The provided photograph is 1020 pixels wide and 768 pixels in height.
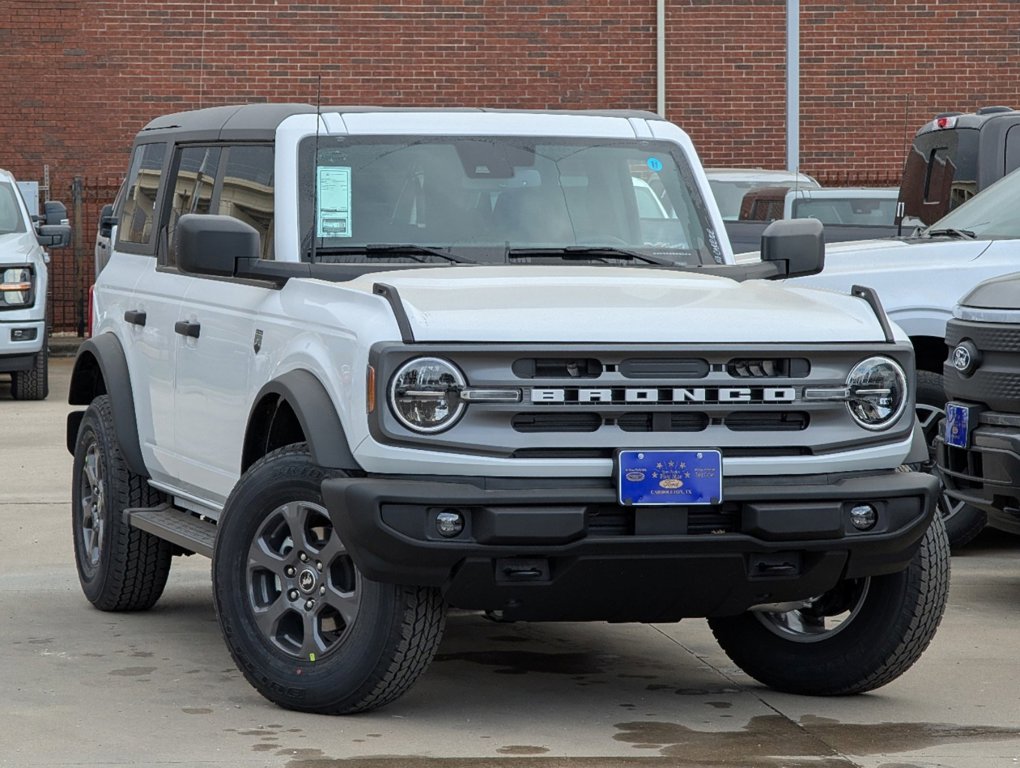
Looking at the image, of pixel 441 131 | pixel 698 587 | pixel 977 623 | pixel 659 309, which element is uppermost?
pixel 441 131

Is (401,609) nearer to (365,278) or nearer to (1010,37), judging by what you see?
(365,278)

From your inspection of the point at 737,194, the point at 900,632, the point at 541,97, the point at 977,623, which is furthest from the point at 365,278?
the point at 541,97

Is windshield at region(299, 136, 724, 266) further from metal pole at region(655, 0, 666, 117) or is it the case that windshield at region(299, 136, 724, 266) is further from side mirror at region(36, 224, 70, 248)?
metal pole at region(655, 0, 666, 117)

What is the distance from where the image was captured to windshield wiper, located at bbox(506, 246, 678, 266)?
647 cm

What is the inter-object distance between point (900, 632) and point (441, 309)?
1723 millimetres

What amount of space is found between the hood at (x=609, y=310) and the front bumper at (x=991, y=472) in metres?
1.53

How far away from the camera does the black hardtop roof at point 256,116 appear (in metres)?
6.70

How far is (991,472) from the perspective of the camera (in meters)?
7.32

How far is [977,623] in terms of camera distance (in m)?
7.36

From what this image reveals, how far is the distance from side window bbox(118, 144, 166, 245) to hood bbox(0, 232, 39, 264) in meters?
8.94

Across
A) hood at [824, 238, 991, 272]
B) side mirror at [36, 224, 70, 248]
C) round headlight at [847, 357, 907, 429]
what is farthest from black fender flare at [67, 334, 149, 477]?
side mirror at [36, 224, 70, 248]

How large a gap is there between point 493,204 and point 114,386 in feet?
5.94

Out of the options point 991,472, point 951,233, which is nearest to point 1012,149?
point 951,233

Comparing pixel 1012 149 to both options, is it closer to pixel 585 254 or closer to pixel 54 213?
pixel 585 254
